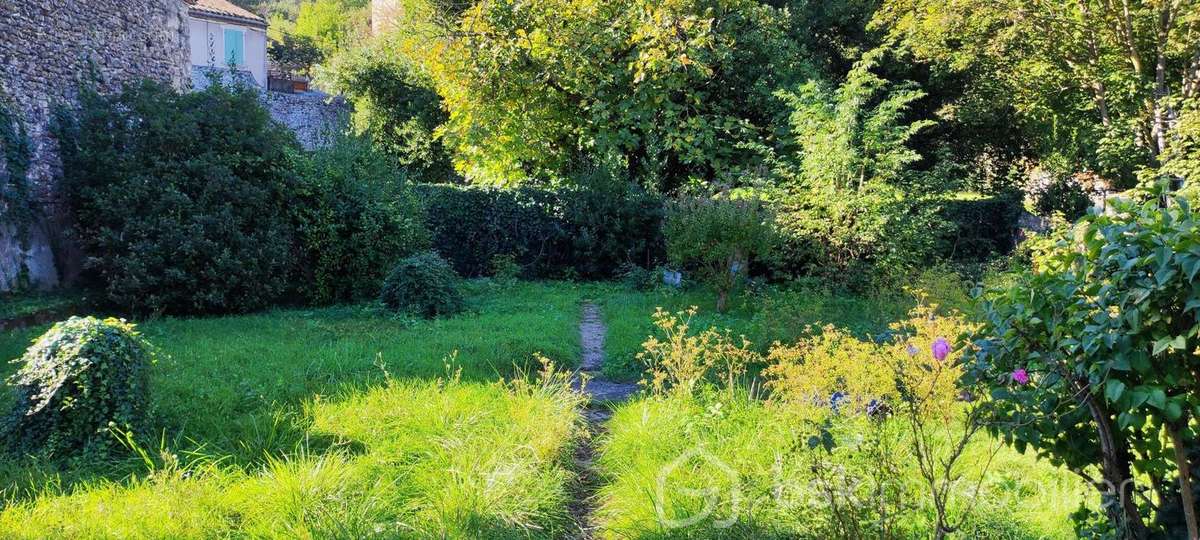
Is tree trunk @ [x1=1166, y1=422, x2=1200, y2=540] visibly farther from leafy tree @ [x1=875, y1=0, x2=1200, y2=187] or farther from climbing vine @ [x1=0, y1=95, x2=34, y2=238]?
leafy tree @ [x1=875, y1=0, x2=1200, y2=187]

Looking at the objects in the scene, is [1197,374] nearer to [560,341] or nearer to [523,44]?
[560,341]

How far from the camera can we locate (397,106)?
774 inches

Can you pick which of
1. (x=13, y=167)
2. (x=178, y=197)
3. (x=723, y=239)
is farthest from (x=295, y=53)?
(x=723, y=239)

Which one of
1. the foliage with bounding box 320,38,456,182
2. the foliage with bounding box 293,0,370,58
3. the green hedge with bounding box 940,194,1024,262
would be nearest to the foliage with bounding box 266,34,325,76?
the foliage with bounding box 293,0,370,58

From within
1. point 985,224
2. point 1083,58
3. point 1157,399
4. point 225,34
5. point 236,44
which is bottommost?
point 1157,399

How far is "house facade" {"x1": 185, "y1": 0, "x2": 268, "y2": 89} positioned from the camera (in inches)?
1001

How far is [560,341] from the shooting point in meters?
7.68

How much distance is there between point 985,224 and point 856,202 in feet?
17.0

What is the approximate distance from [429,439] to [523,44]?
9.95 m

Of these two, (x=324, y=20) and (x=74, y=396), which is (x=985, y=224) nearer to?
(x=74, y=396)

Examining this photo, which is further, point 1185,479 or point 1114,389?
point 1185,479

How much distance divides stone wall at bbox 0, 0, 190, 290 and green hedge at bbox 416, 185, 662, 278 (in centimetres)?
483
